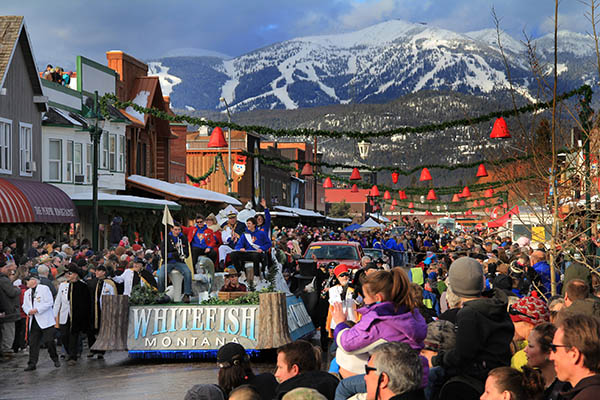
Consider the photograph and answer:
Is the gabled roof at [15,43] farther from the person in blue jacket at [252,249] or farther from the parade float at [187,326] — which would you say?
the parade float at [187,326]

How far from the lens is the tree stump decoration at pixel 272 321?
15.5 m

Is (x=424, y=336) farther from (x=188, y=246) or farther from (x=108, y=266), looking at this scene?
(x=108, y=266)

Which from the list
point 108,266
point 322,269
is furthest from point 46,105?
point 322,269

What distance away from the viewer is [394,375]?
211 inches

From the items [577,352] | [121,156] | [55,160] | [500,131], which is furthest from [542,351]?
[121,156]

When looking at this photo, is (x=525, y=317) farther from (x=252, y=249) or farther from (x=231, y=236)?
(x=231, y=236)

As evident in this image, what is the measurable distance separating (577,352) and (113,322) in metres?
12.1

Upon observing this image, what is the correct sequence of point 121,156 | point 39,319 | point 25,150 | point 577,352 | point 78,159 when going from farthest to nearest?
point 121,156 < point 78,159 < point 25,150 < point 39,319 < point 577,352

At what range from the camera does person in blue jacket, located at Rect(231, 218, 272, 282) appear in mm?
18812

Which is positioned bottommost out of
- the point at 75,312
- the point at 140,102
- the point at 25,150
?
the point at 75,312

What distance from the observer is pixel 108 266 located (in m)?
19.3

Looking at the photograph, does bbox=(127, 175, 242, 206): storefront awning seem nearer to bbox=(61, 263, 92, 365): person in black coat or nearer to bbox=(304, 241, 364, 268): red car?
bbox=(304, 241, 364, 268): red car

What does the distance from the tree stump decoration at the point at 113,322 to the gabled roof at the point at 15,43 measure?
17061 mm

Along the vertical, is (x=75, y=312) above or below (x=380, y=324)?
below
